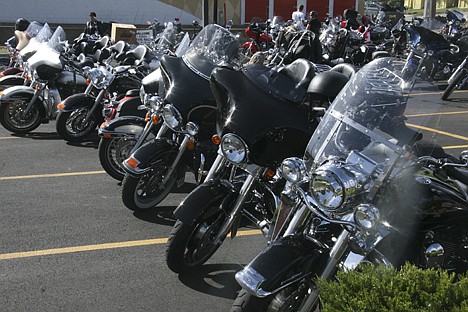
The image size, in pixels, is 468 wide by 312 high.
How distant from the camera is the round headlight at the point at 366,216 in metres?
2.83

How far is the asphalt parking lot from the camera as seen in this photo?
4250mm

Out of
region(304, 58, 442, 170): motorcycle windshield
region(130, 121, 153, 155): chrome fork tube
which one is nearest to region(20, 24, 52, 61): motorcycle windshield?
region(130, 121, 153, 155): chrome fork tube

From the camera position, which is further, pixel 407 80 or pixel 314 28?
pixel 314 28

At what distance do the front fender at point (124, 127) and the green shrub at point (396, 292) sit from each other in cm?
472

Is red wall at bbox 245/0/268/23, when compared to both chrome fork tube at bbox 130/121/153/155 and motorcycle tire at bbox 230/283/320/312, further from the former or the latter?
motorcycle tire at bbox 230/283/320/312

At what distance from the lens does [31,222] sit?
5.71m

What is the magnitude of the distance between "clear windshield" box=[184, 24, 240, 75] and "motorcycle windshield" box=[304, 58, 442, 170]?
236 centimetres

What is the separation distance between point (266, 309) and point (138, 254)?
2.11m

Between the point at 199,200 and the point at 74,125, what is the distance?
5064 mm

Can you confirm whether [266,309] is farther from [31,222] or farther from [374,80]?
[31,222]

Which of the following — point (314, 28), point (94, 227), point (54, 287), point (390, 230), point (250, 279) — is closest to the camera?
point (250, 279)

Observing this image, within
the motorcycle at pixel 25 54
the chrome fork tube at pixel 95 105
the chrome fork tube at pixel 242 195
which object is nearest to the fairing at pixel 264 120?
the chrome fork tube at pixel 242 195

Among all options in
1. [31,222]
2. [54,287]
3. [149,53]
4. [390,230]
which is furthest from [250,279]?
[149,53]

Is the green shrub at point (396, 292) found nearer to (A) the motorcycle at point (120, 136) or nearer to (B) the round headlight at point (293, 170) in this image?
(B) the round headlight at point (293, 170)
